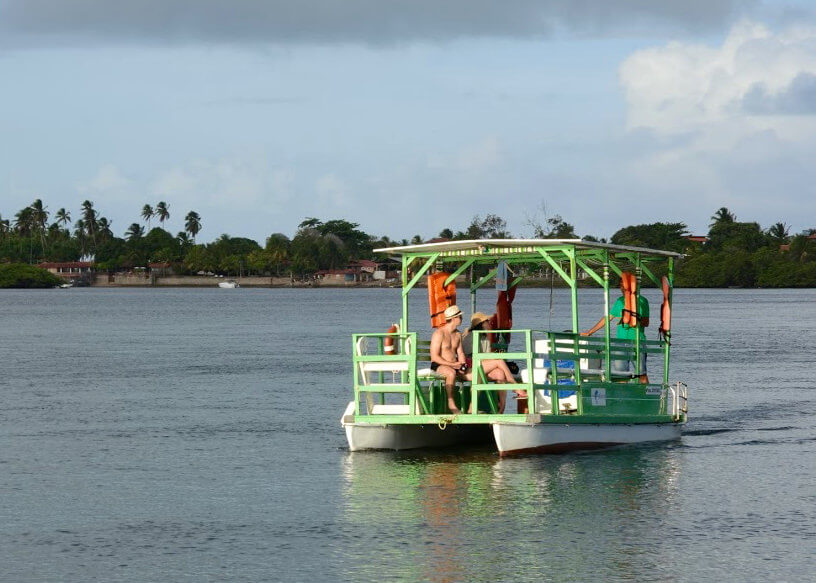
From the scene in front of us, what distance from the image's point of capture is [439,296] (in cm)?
1967

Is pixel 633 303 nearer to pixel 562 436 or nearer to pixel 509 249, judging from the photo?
pixel 509 249

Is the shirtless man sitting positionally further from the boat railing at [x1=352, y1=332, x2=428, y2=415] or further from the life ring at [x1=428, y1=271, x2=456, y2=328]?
the life ring at [x1=428, y1=271, x2=456, y2=328]

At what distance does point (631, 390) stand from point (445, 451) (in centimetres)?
285

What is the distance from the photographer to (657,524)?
15117 mm

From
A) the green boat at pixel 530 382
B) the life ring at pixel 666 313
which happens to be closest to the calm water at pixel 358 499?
the green boat at pixel 530 382

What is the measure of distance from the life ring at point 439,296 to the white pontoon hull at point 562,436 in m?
2.01

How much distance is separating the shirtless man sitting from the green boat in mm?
251

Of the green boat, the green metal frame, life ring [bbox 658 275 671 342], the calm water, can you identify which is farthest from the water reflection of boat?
life ring [bbox 658 275 671 342]

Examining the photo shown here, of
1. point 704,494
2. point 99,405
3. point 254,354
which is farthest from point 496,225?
point 704,494

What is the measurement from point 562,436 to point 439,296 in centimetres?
272

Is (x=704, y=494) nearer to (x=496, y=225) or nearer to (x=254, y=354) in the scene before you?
(x=254, y=354)

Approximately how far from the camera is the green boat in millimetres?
18312

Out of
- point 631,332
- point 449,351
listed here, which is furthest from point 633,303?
point 449,351

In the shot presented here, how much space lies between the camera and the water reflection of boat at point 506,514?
13.0 metres
